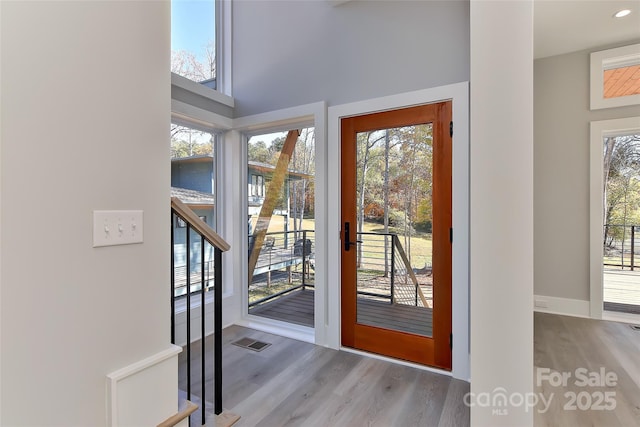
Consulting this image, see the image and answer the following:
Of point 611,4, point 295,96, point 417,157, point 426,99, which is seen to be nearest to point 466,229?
point 417,157

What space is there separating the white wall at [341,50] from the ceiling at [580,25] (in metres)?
1.28

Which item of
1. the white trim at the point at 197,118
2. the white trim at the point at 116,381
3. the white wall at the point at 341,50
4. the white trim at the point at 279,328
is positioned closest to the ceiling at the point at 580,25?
the white wall at the point at 341,50

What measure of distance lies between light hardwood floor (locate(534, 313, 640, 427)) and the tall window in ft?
13.2

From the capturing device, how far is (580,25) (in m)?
3.05

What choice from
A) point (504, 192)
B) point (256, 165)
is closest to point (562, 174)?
point (504, 192)

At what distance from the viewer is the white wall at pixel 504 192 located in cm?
122

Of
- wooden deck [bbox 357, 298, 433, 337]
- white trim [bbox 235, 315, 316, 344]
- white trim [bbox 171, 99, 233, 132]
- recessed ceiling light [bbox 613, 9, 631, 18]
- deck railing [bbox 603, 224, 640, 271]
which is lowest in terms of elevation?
white trim [bbox 235, 315, 316, 344]

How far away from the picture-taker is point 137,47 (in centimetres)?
124

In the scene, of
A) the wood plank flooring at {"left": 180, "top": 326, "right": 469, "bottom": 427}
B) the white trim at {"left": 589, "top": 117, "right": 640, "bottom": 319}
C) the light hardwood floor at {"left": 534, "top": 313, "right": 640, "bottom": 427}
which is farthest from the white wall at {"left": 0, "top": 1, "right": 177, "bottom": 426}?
the white trim at {"left": 589, "top": 117, "right": 640, "bottom": 319}

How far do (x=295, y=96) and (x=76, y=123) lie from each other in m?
2.14

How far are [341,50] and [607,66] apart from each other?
3.10 metres

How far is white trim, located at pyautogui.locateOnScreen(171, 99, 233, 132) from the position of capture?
277 cm

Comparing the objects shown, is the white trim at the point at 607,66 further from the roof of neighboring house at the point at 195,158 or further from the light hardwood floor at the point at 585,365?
the roof of neighboring house at the point at 195,158

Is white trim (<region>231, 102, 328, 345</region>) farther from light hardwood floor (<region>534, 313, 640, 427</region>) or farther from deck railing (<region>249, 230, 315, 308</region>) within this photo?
light hardwood floor (<region>534, 313, 640, 427</region>)
